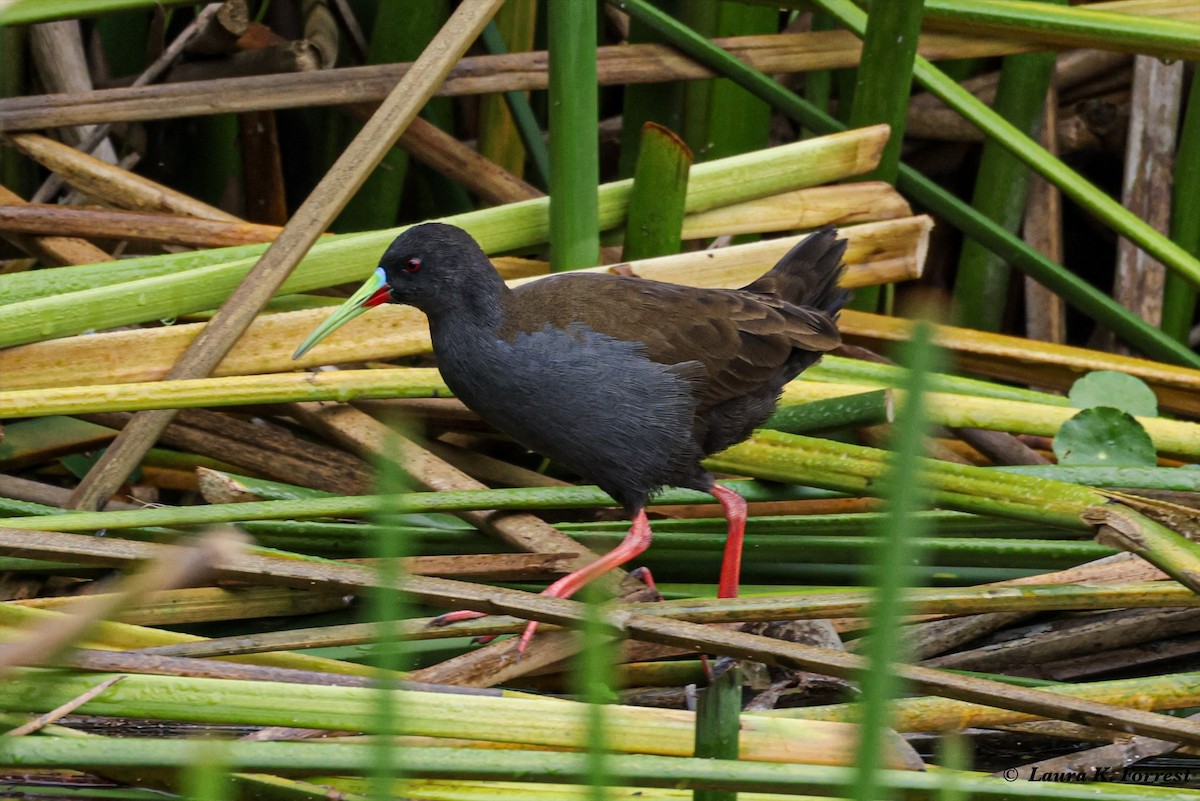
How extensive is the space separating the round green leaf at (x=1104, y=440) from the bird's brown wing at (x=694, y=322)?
48 centimetres

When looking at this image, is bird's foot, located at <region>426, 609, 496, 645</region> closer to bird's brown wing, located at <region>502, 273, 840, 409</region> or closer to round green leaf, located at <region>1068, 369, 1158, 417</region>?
bird's brown wing, located at <region>502, 273, 840, 409</region>

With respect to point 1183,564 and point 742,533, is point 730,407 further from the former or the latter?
point 1183,564

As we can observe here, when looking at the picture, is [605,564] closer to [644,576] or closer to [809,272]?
[644,576]

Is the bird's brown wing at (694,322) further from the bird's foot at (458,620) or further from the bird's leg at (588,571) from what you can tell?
the bird's foot at (458,620)

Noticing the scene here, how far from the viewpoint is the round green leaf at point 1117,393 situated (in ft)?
8.71

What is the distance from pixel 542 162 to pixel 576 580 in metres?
1.31

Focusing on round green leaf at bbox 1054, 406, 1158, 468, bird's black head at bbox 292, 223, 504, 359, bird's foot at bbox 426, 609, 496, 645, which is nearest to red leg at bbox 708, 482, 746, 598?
bird's foot at bbox 426, 609, 496, 645

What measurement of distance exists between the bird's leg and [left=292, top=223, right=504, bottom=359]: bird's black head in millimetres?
481

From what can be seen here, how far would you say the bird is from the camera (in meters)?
2.17

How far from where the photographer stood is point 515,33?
3182 millimetres

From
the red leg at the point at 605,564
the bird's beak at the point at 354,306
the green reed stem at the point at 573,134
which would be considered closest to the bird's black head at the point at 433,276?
the bird's beak at the point at 354,306

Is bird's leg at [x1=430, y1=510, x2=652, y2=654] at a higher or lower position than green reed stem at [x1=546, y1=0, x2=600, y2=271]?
lower

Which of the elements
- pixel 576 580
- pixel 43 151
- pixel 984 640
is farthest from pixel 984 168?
pixel 43 151

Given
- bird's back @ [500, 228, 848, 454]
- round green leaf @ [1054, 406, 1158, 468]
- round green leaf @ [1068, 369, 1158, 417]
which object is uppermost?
round green leaf @ [1068, 369, 1158, 417]
